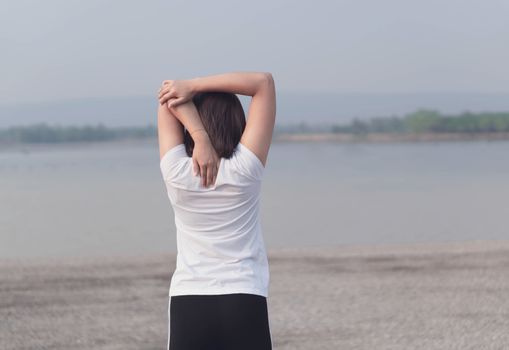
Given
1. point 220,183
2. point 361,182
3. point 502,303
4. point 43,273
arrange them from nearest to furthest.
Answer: point 220,183
point 502,303
point 43,273
point 361,182

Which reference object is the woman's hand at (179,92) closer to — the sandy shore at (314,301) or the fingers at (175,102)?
the fingers at (175,102)

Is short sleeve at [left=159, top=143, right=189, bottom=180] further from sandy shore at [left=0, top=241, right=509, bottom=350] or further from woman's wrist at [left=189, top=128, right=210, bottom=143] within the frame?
sandy shore at [left=0, top=241, right=509, bottom=350]

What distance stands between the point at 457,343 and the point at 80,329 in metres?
2.42

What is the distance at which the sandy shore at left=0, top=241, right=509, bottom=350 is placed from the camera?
20.2 feet

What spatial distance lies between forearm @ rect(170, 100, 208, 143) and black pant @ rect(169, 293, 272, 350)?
17.7 inches

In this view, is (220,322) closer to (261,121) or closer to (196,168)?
(196,168)

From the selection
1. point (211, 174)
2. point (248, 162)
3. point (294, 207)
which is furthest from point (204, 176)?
point (294, 207)

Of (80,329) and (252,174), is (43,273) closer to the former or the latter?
(80,329)

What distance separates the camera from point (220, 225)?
2762 millimetres

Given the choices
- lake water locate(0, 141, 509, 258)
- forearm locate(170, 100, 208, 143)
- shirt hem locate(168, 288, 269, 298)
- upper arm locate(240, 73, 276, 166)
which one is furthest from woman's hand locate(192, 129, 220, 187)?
lake water locate(0, 141, 509, 258)

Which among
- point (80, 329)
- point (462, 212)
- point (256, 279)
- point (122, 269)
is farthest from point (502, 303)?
point (462, 212)

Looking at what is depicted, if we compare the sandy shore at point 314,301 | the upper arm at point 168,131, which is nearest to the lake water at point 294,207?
the sandy shore at point 314,301

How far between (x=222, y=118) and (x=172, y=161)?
0.61 ft

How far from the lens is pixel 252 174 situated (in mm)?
2762
